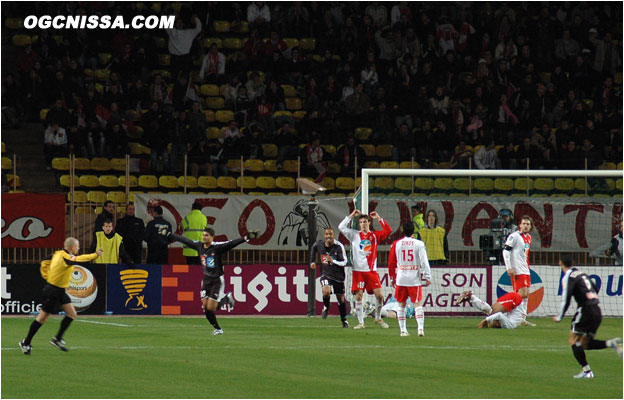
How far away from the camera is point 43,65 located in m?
30.2

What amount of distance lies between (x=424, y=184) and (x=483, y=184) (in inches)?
61.2

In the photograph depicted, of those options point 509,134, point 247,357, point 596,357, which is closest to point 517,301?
point 596,357

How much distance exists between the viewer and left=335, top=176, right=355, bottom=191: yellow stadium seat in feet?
92.5

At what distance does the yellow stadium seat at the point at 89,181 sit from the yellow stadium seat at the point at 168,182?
1606mm

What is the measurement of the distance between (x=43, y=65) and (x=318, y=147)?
8213mm

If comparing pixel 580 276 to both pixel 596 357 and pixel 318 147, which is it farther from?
pixel 318 147

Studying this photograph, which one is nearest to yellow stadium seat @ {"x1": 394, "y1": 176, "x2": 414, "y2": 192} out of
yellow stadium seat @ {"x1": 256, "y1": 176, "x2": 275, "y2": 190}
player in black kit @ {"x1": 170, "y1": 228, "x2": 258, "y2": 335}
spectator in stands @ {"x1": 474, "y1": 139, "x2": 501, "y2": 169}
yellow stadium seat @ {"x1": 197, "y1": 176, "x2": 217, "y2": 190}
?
spectator in stands @ {"x1": 474, "y1": 139, "x2": 501, "y2": 169}

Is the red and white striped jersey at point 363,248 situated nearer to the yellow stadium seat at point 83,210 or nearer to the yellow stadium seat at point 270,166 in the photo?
the yellow stadium seat at point 83,210

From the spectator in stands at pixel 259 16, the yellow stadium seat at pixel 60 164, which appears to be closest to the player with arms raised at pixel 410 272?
the yellow stadium seat at pixel 60 164

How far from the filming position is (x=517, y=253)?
2069 cm

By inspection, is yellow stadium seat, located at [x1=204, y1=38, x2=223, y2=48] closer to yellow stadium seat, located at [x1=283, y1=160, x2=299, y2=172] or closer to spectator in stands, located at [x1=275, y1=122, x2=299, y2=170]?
spectator in stands, located at [x1=275, y1=122, x2=299, y2=170]

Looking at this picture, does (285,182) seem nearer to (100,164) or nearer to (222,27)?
(100,164)

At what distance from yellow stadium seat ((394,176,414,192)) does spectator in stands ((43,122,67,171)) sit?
28.5ft

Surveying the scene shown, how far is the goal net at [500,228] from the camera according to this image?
23641 millimetres
